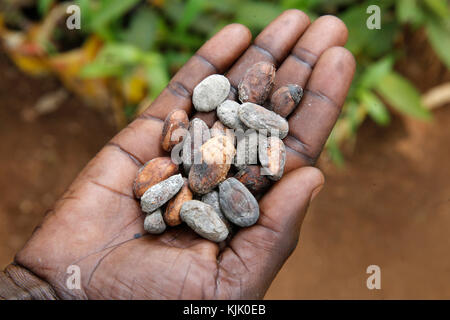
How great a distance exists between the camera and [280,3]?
5.45 ft

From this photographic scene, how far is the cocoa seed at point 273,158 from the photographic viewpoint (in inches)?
38.4

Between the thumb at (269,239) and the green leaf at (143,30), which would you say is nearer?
the thumb at (269,239)

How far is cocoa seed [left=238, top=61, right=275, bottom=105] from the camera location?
3.57 ft

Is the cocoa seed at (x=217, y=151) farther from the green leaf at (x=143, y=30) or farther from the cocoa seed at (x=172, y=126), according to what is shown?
the green leaf at (x=143, y=30)

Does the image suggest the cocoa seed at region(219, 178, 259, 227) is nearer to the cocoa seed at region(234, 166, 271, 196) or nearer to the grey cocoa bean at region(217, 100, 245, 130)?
the cocoa seed at region(234, 166, 271, 196)

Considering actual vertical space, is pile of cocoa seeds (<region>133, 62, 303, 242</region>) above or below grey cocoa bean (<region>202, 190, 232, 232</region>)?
above

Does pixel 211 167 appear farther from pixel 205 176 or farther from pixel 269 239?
pixel 269 239

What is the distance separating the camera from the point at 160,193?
3.17 ft

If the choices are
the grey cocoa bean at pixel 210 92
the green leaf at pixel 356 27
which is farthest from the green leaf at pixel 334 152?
the grey cocoa bean at pixel 210 92

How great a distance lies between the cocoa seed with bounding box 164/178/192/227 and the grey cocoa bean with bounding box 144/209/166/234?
20 mm

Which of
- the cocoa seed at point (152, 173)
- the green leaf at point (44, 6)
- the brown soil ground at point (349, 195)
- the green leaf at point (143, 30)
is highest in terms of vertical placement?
the green leaf at point (44, 6)

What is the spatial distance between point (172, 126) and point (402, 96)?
1039 millimetres

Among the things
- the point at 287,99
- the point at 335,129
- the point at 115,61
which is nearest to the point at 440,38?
the point at 335,129

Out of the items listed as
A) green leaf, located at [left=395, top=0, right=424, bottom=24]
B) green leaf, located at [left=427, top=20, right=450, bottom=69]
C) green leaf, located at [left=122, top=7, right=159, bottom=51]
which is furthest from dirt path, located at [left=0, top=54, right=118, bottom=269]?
green leaf, located at [left=427, top=20, right=450, bottom=69]
